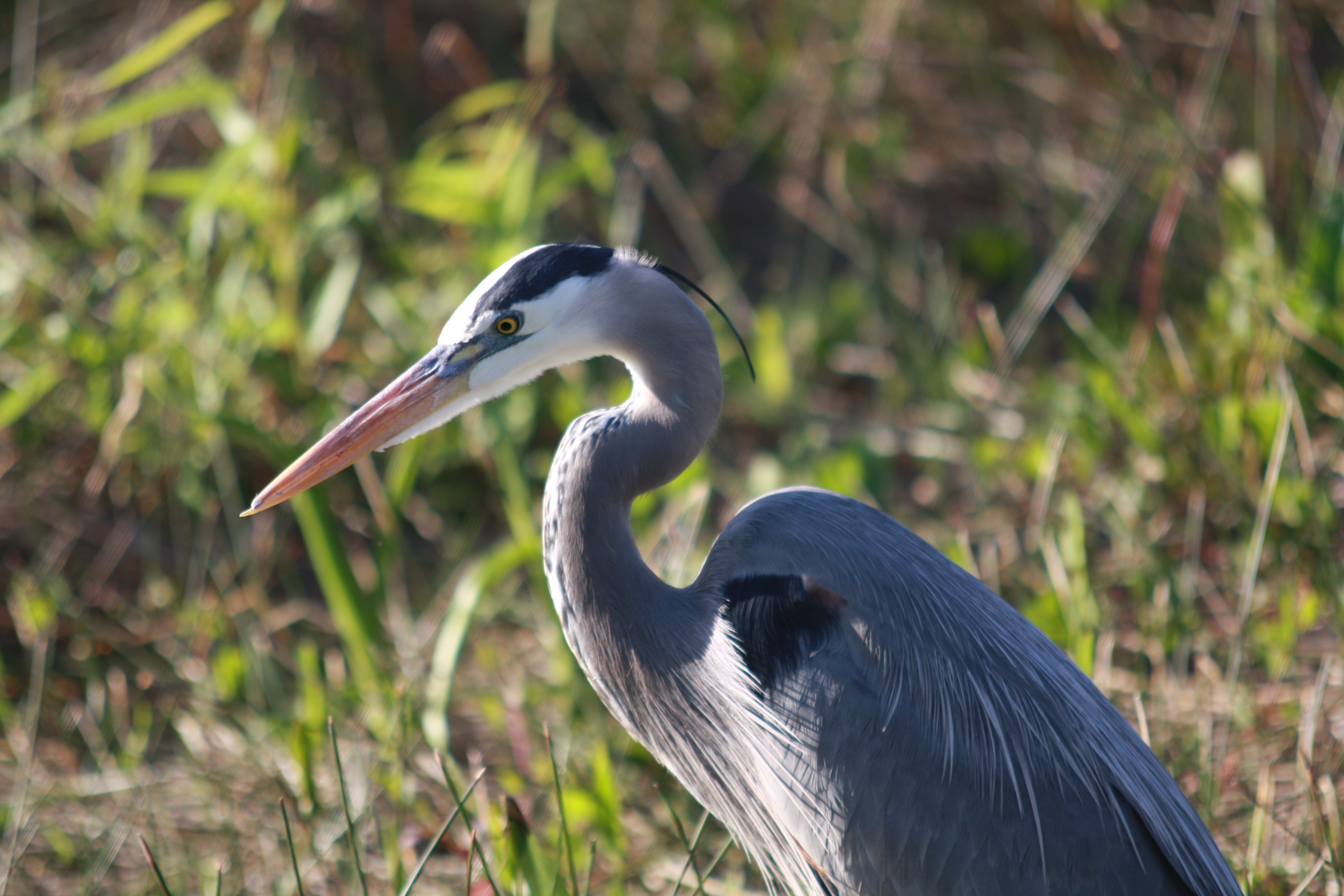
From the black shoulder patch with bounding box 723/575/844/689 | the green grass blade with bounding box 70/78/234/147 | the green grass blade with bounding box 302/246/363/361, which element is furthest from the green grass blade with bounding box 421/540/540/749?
the green grass blade with bounding box 70/78/234/147

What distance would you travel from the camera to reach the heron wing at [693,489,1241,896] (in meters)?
1.68

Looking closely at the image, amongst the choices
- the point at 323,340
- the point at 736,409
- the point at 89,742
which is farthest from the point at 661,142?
the point at 89,742

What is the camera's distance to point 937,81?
4.60 meters

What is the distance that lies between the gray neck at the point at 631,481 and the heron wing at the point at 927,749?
0.12 m

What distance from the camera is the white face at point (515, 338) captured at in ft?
5.77

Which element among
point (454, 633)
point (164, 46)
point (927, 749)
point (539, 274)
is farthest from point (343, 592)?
point (164, 46)

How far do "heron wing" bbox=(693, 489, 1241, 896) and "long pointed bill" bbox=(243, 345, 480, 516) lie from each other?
1.76ft

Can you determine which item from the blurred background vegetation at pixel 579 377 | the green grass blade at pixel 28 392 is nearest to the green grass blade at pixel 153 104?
the blurred background vegetation at pixel 579 377

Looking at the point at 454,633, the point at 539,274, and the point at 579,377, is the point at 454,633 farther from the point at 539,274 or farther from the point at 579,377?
the point at 579,377

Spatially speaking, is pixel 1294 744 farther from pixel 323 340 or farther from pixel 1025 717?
pixel 323 340

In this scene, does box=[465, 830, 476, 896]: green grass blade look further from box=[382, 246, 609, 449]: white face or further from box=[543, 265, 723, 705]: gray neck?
A: box=[382, 246, 609, 449]: white face

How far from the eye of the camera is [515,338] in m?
1.78

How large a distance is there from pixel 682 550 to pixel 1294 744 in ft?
4.31

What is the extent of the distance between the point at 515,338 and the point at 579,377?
1595 mm
